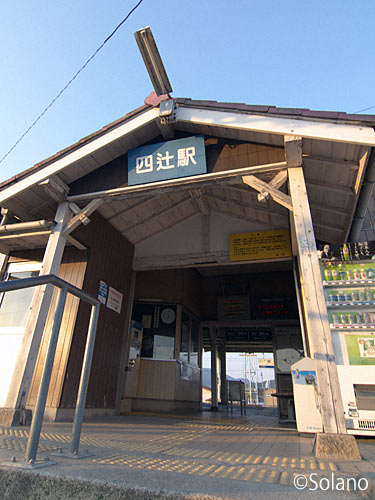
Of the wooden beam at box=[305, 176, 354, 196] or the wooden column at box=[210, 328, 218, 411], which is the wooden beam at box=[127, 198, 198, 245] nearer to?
the wooden beam at box=[305, 176, 354, 196]

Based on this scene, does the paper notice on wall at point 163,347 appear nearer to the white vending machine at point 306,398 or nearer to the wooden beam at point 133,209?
the wooden beam at point 133,209

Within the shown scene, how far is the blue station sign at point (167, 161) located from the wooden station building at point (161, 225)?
20mm

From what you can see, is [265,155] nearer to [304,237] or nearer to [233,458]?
[304,237]

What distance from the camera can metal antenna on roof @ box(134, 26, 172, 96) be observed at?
3.63 m

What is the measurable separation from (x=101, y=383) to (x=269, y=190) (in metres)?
4.29

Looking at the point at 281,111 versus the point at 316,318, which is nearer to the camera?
the point at 316,318

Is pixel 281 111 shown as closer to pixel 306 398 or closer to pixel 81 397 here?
pixel 306 398

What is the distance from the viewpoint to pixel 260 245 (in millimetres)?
6059

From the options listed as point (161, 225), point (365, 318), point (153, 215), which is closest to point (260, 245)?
point (161, 225)

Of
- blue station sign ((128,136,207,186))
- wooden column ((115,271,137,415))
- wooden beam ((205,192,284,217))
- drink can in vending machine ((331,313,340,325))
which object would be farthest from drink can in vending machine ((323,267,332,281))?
wooden column ((115,271,137,415))

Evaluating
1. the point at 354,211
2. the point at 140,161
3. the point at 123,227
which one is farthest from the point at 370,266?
the point at 123,227

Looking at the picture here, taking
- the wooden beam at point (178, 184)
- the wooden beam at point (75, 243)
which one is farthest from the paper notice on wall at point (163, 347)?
the wooden beam at point (178, 184)

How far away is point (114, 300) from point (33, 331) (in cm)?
209

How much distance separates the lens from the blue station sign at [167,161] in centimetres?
427
